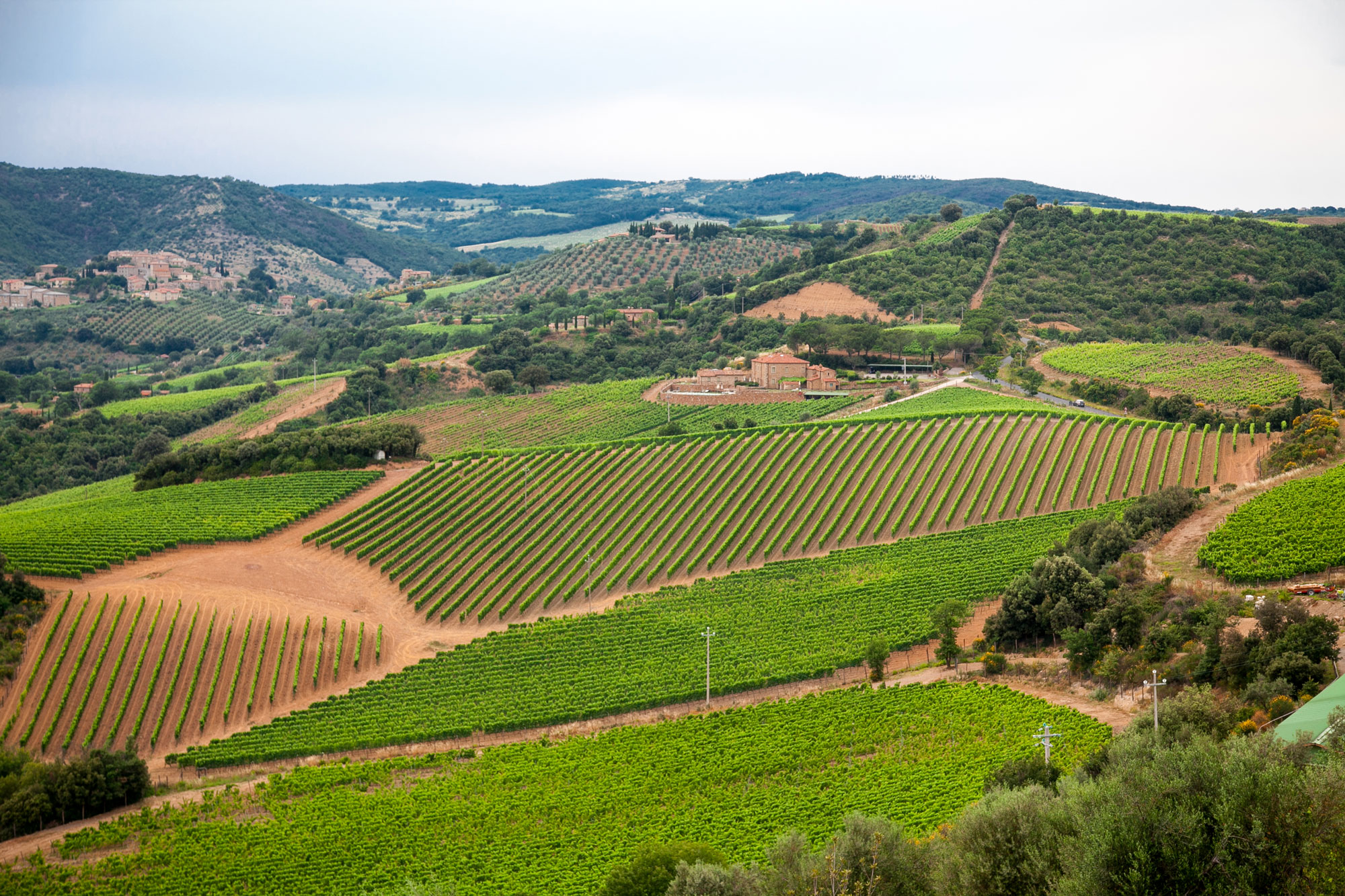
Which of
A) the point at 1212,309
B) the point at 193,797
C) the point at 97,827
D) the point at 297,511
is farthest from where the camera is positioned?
the point at 1212,309

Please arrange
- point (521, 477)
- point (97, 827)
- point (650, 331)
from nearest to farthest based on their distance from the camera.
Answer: point (97, 827), point (521, 477), point (650, 331)

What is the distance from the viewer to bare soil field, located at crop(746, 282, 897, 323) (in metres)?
121

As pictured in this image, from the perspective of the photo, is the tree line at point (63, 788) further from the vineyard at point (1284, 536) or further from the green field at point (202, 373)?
the green field at point (202, 373)

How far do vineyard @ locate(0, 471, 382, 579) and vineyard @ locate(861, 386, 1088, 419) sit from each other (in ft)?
121

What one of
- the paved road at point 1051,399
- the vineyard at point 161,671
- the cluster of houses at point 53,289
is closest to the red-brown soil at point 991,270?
the paved road at point 1051,399

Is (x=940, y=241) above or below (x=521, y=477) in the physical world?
above

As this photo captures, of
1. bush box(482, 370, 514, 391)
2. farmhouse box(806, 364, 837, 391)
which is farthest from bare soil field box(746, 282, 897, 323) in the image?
bush box(482, 370, 514, 391)

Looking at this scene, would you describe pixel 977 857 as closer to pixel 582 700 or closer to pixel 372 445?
pixel 582 700

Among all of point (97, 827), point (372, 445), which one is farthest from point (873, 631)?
point (372, 445)

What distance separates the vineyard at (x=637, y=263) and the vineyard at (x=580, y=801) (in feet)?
433

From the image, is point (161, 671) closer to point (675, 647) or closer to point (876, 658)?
point (675, 647)

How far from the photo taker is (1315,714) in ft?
84.7

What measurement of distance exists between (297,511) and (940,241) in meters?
94.5

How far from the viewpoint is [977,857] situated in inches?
802
